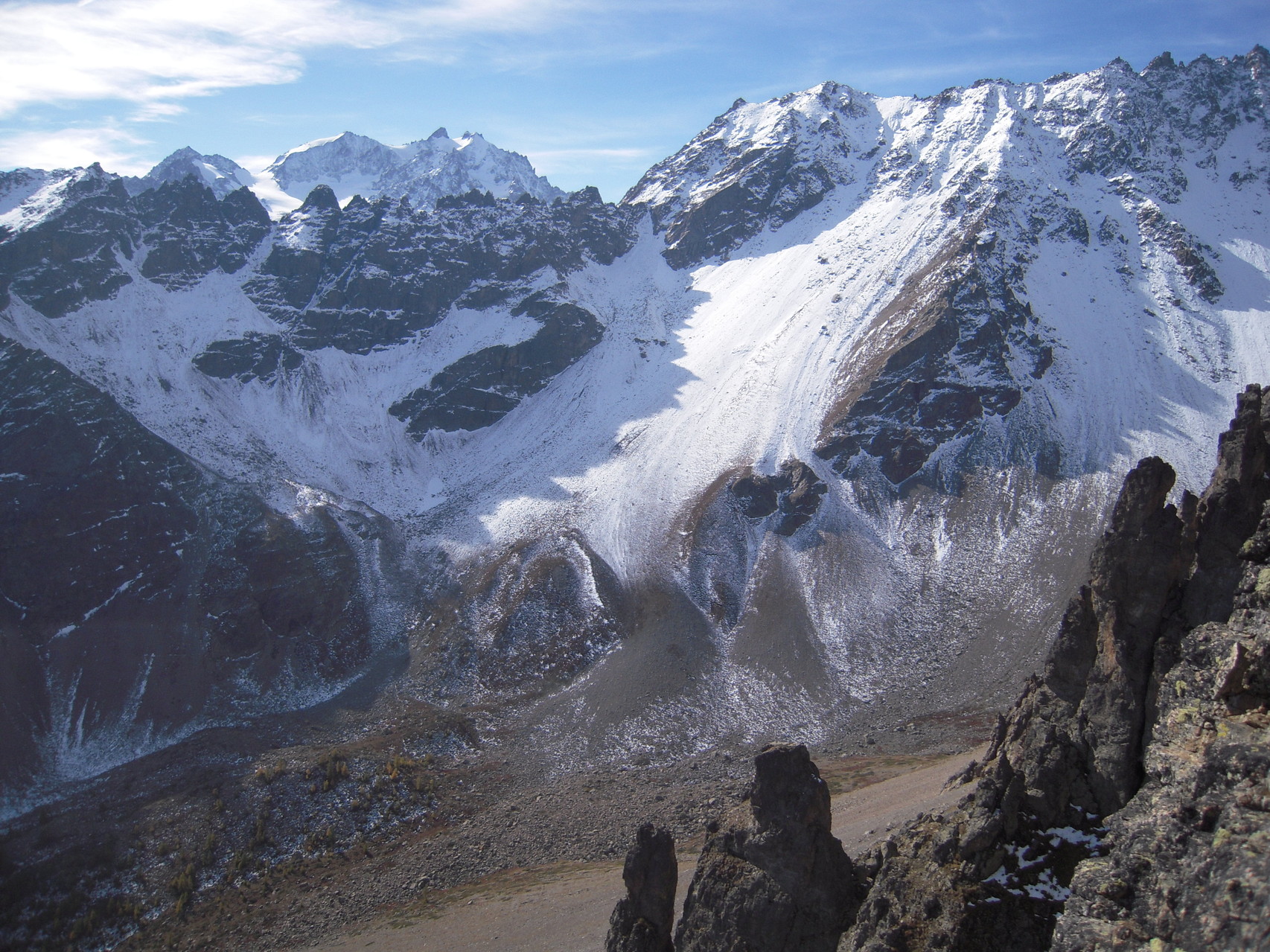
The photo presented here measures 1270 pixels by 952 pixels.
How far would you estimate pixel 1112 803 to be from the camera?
16.6m

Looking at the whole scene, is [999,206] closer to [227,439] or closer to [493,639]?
[493,639]

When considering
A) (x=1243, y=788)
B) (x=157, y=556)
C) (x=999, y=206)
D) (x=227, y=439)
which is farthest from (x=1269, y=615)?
(x=999, y=206)

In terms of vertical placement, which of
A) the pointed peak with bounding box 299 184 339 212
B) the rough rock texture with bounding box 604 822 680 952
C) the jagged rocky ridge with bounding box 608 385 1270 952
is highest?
the pointed peak with bounding box 299 184 339 212

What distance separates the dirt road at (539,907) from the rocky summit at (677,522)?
11.0 feet

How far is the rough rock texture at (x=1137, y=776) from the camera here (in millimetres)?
11148

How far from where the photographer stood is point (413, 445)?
110 meters

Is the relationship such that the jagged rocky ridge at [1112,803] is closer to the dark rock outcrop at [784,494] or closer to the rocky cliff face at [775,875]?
the rocky cliff face at [775,875]

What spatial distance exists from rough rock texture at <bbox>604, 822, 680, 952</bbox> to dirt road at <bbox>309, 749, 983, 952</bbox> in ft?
38.5

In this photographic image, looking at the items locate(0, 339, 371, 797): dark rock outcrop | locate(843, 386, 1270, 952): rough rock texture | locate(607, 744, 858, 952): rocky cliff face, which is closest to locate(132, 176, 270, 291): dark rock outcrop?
locate(0, 339, 371, 797): dark rock outcrop

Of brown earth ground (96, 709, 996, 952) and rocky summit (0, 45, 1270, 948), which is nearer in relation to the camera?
rocky summit (0, 45, 1270, 948)

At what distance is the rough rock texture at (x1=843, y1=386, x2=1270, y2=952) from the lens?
36.6ft

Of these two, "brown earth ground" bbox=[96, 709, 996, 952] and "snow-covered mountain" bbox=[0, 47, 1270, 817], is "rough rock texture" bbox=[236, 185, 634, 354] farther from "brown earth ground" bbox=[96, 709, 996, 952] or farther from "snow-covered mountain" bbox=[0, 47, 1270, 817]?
"brown earth ground" bbox=[96, 709, 996, 952]

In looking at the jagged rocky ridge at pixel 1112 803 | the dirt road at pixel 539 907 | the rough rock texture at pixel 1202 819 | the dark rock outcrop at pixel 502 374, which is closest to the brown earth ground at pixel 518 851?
the dirt road at pixel 539 907

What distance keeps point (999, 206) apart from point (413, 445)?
319ft
